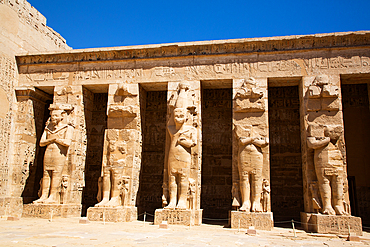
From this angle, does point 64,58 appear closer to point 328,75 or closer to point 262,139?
point 262,139

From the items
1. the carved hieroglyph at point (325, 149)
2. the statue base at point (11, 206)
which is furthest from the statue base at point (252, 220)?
the statue base at point (11, 206)

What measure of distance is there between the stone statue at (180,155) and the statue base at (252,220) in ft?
4.55

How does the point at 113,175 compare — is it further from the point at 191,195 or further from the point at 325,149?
the point at 325,149

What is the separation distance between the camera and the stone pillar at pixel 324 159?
8703 mm

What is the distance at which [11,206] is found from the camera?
35.8 feet

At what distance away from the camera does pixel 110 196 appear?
10.2 meters

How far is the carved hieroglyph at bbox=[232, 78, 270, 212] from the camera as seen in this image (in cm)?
930

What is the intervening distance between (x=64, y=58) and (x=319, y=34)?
8.02 meters

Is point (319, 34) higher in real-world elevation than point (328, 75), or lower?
higher

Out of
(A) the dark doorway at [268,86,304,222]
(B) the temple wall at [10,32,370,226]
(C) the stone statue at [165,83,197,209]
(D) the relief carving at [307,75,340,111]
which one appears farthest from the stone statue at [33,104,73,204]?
(D) the relief carving at [307,75,340,111]

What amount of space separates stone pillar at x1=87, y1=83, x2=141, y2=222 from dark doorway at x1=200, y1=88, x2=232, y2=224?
304 cm

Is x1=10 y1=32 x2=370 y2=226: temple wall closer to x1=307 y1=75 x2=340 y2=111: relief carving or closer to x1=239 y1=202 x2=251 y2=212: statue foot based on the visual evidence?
x1=307 y1=75 x2=340 y2=111: relief carving

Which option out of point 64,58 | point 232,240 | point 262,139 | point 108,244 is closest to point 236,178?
point 262,139

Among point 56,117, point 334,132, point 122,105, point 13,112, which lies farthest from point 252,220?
point 13,112
